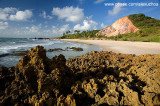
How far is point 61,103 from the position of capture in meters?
1.69

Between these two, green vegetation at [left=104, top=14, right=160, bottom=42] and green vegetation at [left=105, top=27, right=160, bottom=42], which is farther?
green vegetation at [left=104, top=14, right=160, bottom=42]

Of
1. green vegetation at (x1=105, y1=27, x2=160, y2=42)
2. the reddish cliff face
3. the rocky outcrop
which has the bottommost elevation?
the rocky outcrop

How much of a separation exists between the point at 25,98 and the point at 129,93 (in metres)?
2.42

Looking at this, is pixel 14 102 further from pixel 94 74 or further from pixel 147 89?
pixel 147 89

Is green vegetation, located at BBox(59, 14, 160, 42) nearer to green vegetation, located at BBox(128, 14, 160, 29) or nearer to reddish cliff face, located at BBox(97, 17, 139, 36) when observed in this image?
green vegetation, located at BBox(128, 14, 160, 29)

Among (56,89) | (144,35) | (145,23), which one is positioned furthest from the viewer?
(145,23)

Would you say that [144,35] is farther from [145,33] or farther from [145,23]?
[145,23]

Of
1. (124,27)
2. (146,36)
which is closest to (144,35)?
(146,36)

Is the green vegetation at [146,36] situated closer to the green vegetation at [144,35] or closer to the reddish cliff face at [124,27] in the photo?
the green vegetation at [144,35]

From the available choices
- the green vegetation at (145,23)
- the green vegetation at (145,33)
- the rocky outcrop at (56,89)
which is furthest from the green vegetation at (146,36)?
the rocky outcrop at (56,89)

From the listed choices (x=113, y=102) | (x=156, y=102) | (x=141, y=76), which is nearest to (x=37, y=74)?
(x=113, y=102)

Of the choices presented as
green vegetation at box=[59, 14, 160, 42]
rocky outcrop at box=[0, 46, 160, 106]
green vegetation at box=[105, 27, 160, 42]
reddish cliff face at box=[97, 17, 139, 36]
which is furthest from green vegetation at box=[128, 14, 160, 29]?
rocky outcrop at box=[0, 46, 160, 106]

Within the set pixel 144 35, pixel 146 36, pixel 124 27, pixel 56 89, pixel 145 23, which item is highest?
pixel 145 23

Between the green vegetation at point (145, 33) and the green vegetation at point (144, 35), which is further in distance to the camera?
the green vegetation at point (145, 33)
